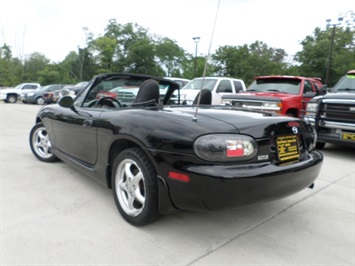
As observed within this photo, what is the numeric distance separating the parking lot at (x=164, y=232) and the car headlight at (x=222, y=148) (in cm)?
75

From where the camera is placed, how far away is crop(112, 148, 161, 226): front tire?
7.65 ft

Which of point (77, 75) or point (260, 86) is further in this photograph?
point (77, 75)

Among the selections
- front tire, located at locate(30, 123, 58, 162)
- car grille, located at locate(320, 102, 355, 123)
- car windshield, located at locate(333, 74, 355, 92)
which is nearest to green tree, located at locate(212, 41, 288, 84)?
car windshield, located at locate(333, 74, 355, 92)

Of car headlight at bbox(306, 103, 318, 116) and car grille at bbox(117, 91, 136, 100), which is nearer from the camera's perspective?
car grille at bbox(117, 91, 136, 100)

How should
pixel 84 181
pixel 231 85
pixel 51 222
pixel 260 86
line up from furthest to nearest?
pixel 231 85, pixel 260 86, pixel 84 181, pixel 51 222

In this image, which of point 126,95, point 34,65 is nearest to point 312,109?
point 126,95

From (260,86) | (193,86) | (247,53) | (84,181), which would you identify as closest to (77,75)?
(247,53)

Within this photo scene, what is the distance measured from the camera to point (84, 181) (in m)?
3.66


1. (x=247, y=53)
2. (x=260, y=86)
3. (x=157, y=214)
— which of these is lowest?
(x=157, y=214)

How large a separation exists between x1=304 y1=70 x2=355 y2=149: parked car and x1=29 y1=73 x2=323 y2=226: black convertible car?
9.93 ft

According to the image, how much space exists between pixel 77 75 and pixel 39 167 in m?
48.3

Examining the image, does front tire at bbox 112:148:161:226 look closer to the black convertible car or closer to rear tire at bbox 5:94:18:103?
the black convertible car

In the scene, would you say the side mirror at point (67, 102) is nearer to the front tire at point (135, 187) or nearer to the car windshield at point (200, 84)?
the front tire at point (135, 187)

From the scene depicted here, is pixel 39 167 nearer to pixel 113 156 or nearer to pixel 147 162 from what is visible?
pixel 113 156
